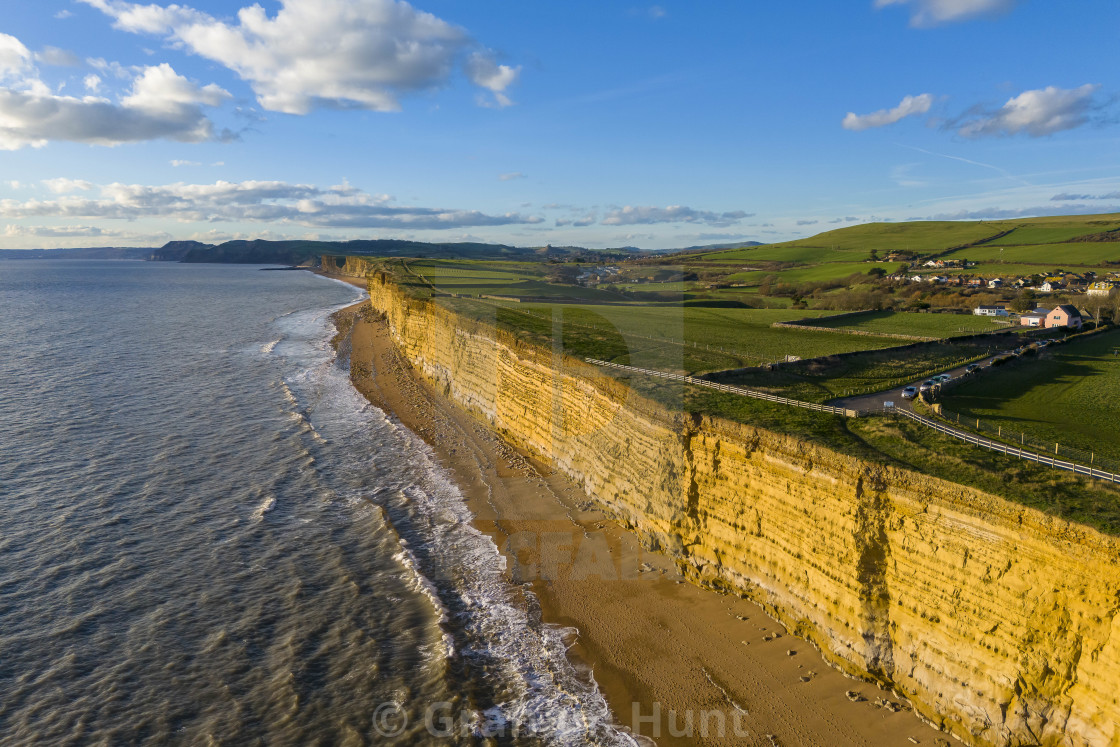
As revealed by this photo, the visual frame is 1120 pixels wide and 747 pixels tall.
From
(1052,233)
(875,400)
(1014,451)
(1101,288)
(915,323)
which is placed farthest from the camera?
(1052,233)

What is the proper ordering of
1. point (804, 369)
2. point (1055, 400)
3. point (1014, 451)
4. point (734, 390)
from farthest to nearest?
point (804, 369), point (1055, 400), point (734, 390), point (1014, 451)

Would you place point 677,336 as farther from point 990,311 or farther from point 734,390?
point 990,311

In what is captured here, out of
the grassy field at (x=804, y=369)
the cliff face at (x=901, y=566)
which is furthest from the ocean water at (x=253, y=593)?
the grassy field at (x=804, y=369)

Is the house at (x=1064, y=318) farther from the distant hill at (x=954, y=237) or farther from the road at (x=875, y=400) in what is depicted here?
the distant hill at (x=954, y=237)

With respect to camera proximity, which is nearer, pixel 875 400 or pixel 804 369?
pixel 875 400

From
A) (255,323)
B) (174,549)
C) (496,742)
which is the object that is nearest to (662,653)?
(496,742)

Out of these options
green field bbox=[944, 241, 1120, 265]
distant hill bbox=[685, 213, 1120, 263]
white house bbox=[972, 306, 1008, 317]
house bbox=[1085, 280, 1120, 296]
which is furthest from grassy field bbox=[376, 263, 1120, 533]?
distant hill bbox=[685, 213, 1120, 263]

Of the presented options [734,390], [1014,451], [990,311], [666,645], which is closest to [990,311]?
[990,311]
